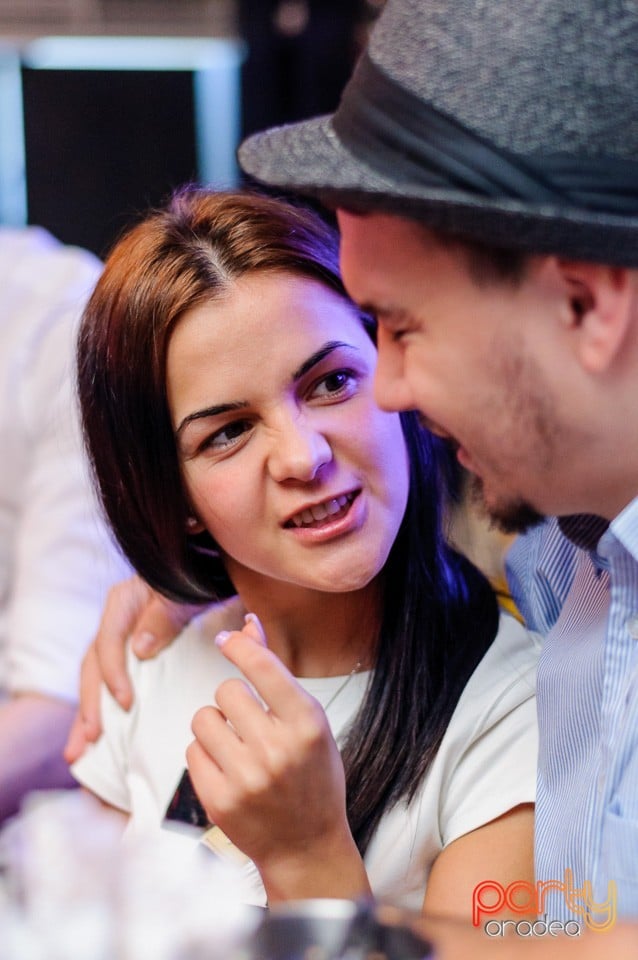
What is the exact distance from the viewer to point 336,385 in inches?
52.3

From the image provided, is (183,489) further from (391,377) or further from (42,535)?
(42,535)

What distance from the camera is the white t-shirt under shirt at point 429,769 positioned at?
4.21 ft

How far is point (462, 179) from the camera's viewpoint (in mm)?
890

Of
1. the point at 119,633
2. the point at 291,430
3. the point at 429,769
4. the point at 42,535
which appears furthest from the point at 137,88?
the point at 429,769

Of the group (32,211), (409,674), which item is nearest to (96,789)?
(409,674)

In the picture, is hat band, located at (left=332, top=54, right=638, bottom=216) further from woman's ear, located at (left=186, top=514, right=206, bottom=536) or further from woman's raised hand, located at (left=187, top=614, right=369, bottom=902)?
woman's ear, located at (left=186, top=514, right=206, bottom=536)

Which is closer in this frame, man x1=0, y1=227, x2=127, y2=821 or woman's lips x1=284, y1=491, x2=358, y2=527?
woman's lips x1=284, y1=491, x2=358, y2=527

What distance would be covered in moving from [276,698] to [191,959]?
Result: 0.40 m

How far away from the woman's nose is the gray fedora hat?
36cm

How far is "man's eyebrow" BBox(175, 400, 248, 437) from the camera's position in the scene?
1289 mm

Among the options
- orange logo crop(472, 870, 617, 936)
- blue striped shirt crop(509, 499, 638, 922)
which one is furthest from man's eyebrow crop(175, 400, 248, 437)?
orange logo crop(472, 870, 617, 936)

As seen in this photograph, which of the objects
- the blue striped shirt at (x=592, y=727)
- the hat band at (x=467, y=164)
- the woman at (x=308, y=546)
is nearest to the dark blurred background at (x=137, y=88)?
the woman at (x=308, y=546)

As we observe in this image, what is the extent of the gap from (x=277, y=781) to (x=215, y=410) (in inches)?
16.3

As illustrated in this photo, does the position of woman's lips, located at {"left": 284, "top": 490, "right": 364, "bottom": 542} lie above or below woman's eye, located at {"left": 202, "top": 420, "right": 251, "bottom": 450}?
below
